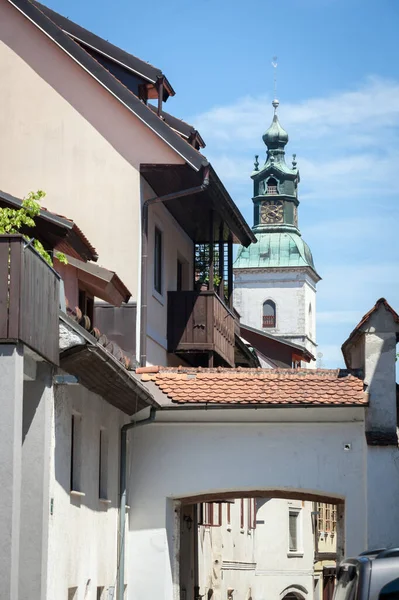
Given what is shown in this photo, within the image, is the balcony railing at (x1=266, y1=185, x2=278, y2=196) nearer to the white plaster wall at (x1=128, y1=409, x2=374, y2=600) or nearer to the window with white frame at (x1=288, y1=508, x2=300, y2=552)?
the window with white frame at (x1=288, y1=508, x2=300, y2=552)

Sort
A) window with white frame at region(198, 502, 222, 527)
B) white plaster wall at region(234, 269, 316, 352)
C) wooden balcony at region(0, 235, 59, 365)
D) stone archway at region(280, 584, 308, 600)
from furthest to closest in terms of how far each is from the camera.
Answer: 1. white plaster wall at region(234, 269, 316, 352)
2. stone archway at region(280, 584, 308, 600)
3. window with white frame at region(198, 502, 222, 527)
4. wooden balcony at region(0, 235, 59, 365)

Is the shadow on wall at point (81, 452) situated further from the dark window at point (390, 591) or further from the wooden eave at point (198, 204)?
the wooden eave at point (198, 204)

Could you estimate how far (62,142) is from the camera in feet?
88.6

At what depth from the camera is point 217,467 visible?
2348 cm

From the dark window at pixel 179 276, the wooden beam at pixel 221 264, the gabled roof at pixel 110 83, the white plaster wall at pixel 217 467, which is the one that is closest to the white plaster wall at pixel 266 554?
the wooden beam at pixel 221 264

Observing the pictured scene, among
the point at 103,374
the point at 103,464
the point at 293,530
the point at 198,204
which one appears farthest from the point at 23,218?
the point at 293,530

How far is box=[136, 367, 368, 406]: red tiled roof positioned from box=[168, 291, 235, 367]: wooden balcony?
5.25 m

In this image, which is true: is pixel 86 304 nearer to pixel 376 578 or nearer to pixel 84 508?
pixel 84 508

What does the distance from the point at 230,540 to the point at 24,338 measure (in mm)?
32050

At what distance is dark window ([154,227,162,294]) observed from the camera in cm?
2877

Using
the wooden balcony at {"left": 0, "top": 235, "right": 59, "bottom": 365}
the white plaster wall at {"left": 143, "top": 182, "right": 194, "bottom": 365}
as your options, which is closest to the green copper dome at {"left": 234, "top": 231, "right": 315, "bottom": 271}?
the white plaster wall at {"left": 143, "top": 182, "right": 194, "bottom": 365}

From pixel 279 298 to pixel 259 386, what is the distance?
4557 inches

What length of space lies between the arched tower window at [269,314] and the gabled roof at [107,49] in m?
109

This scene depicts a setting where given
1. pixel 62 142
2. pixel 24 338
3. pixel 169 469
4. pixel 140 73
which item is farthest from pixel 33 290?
pixel 140 73
